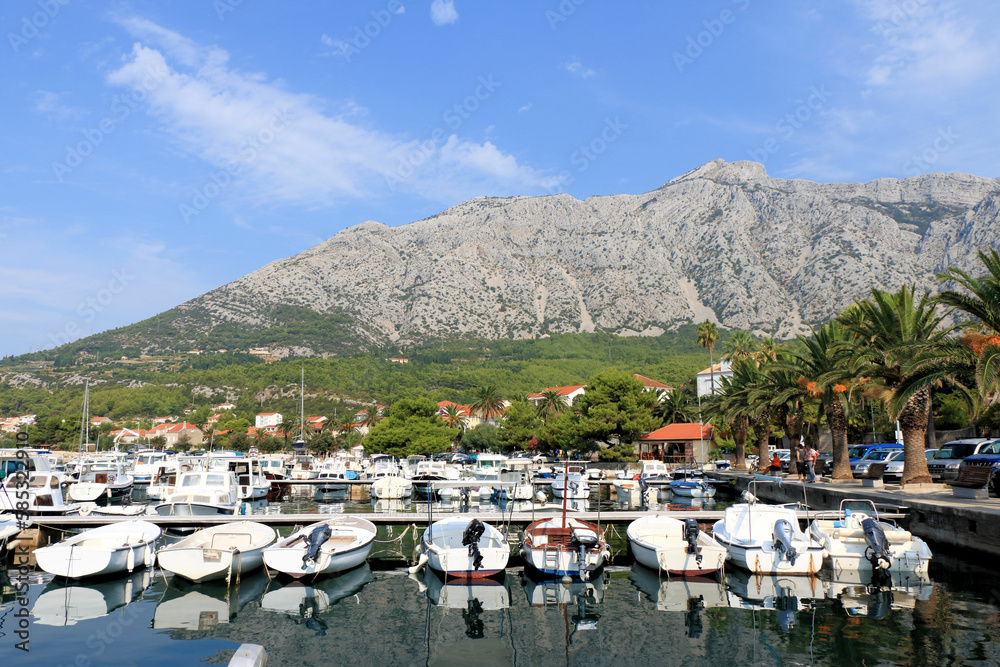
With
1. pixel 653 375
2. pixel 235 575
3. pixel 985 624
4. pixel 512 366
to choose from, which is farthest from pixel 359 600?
pixel 512 366

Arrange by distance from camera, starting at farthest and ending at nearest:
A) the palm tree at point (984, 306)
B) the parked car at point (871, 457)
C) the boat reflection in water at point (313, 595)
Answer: the parked car at point (871, 457) < the palm tree at point (984, 306) < the boat reflection in water at point (313, 595)

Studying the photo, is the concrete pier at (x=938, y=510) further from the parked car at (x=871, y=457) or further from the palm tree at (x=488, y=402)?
the palm tree at (x=488, y=402)

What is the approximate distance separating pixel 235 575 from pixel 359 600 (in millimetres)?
4203

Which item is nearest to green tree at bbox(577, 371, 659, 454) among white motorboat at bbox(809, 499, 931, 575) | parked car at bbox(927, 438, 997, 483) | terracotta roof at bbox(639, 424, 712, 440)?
terracotta roof at bbox(639, 424, 712, 440)

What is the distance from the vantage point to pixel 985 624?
46.3ft

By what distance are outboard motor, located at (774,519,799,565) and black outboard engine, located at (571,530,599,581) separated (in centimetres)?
523

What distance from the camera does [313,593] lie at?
1828 centimetres

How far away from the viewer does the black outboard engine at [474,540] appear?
62.6 ft

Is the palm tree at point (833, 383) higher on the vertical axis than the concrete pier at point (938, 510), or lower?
higher

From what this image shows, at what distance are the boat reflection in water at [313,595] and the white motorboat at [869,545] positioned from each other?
551 inches

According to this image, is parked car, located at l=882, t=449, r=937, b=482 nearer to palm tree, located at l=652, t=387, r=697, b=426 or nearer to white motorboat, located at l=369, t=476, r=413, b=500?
white motorboat, located at l=369, t=476, r=413, b=500

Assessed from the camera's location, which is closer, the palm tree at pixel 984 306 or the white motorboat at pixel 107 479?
the palm tree at pixel 984 306

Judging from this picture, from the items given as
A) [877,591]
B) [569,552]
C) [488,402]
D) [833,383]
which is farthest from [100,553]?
[488,402]

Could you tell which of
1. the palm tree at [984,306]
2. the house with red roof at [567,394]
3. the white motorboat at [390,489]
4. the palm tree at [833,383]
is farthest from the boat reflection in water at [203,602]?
the house with red roof at [567,394]
